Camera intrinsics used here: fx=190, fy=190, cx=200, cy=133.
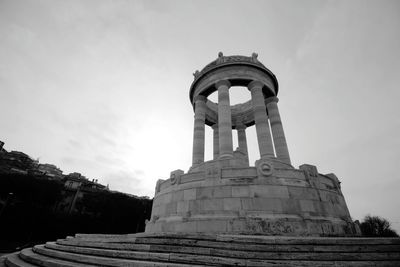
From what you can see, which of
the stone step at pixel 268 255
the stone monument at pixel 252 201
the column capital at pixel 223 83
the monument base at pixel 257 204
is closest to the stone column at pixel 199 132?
the stone monument at pixel 252 201

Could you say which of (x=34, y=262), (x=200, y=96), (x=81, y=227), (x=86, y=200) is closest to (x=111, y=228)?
(x=81, y=227)

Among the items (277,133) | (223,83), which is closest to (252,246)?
(277,133)

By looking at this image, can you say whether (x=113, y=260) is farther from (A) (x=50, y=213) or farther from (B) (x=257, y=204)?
(A) (x=50, y=213)

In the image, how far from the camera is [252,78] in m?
23.0

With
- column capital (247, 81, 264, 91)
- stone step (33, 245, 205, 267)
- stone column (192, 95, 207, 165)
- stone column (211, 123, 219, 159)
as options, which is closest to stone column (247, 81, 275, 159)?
column capital (247, 81, 264, 91)

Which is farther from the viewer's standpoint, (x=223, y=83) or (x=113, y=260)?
(x=223, y=83)

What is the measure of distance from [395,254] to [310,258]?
317 centimetres

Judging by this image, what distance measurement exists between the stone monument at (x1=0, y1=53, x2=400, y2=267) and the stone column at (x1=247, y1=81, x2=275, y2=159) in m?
0.11

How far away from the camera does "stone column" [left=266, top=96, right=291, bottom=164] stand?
70.6ft

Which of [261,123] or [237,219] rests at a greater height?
[261,123]

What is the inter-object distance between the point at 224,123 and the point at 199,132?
3882mm

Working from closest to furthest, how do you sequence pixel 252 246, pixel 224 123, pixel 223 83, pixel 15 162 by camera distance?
1. pixel 252 246
2. pixel 224 123
3. pixel 223 83
4. pixel 15 162

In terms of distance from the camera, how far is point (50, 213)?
53469 mm

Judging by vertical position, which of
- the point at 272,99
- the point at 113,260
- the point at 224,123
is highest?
the point at 272,99
